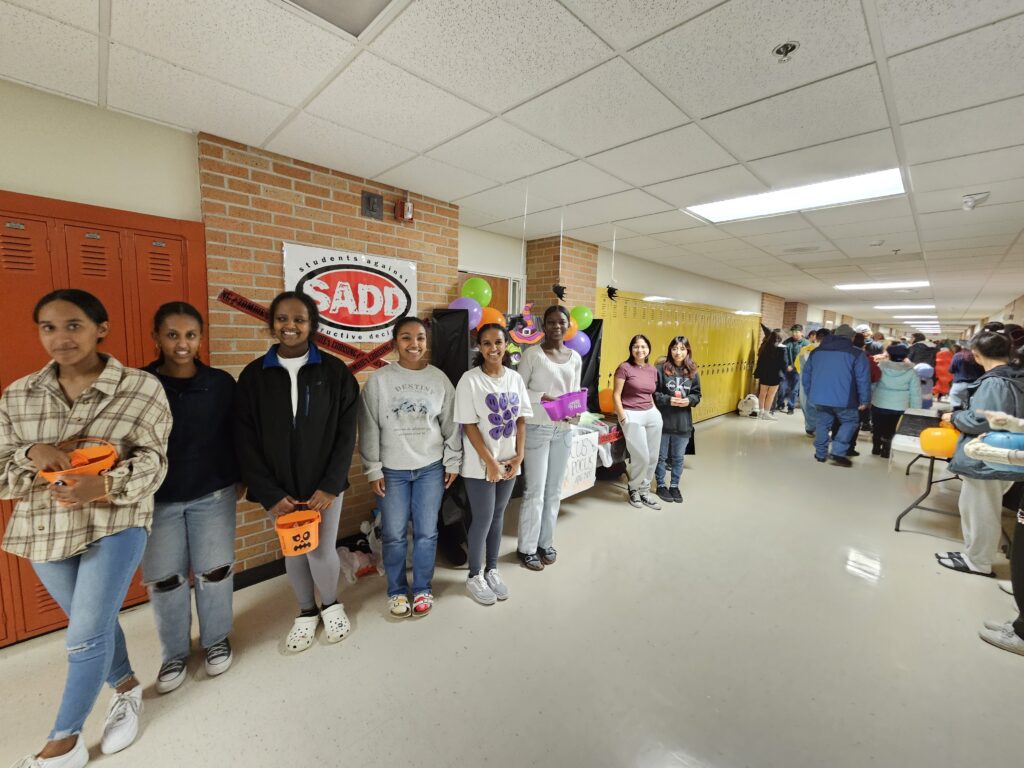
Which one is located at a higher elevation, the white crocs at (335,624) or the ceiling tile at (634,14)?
the ceiling tile at (634,14)

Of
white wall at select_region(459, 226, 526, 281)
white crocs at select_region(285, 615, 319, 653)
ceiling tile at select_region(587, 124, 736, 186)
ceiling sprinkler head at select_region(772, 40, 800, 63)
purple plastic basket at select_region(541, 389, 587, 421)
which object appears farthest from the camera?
white wall at select_region(459, 226, 526, 281)

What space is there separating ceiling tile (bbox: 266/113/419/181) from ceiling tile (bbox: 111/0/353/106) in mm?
359

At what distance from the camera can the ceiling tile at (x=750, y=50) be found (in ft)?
4.33

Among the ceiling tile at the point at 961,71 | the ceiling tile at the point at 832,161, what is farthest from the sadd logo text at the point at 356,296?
the ceiling tile at the point at 961,71

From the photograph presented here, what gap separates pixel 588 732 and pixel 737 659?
0.85 meters

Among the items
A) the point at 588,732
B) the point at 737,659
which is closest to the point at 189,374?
the point at 588,732

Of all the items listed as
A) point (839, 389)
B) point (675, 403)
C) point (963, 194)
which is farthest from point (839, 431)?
point (963, 194)

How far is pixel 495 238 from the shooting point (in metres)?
4.31

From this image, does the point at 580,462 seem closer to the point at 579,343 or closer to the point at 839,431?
the point at 579,343

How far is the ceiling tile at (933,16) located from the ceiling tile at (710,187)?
45.5 inches

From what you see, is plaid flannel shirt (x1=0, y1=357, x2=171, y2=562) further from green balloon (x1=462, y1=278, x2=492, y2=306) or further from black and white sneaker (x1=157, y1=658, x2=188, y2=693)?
green balloon (x1=462, y1=278, x2=492, y2=306)

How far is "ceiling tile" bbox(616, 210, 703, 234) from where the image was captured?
11.7ft

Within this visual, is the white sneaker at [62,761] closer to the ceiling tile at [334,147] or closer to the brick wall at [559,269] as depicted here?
the ceiling tile at [334,147]

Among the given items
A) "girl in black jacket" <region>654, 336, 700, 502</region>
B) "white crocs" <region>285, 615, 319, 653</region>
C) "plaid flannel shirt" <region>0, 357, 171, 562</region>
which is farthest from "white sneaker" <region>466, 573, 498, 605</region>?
"girl in black jacket" <region>654, 336, 700, 502</region>
